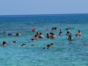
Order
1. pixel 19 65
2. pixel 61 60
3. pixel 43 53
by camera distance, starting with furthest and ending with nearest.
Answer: pixel 43 53
pixel 61 60
pixel 19 65

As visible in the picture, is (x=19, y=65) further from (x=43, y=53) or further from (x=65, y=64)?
(x=43, y=53)

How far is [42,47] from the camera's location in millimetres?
38719

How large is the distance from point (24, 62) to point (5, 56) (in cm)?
453

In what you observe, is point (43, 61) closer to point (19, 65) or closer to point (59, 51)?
point (19, 65)

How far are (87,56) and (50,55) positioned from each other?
404 centimetres

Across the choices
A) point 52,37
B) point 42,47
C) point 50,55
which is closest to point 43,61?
point 50,55

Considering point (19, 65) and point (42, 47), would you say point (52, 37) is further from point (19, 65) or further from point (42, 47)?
point (19, 65)

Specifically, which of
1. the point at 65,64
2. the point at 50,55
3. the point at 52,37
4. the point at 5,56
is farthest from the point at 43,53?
the point at 52,37

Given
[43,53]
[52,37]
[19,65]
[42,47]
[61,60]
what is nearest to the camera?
[19,65]

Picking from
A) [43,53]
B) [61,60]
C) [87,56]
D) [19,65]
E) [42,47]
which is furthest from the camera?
[42,47]

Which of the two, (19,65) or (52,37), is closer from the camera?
(19,65)

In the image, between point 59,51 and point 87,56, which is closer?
point 87,56

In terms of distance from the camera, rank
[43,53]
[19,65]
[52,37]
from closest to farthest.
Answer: [19,65] < [43,53] < [52,37]

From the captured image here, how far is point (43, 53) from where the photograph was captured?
112 feet
